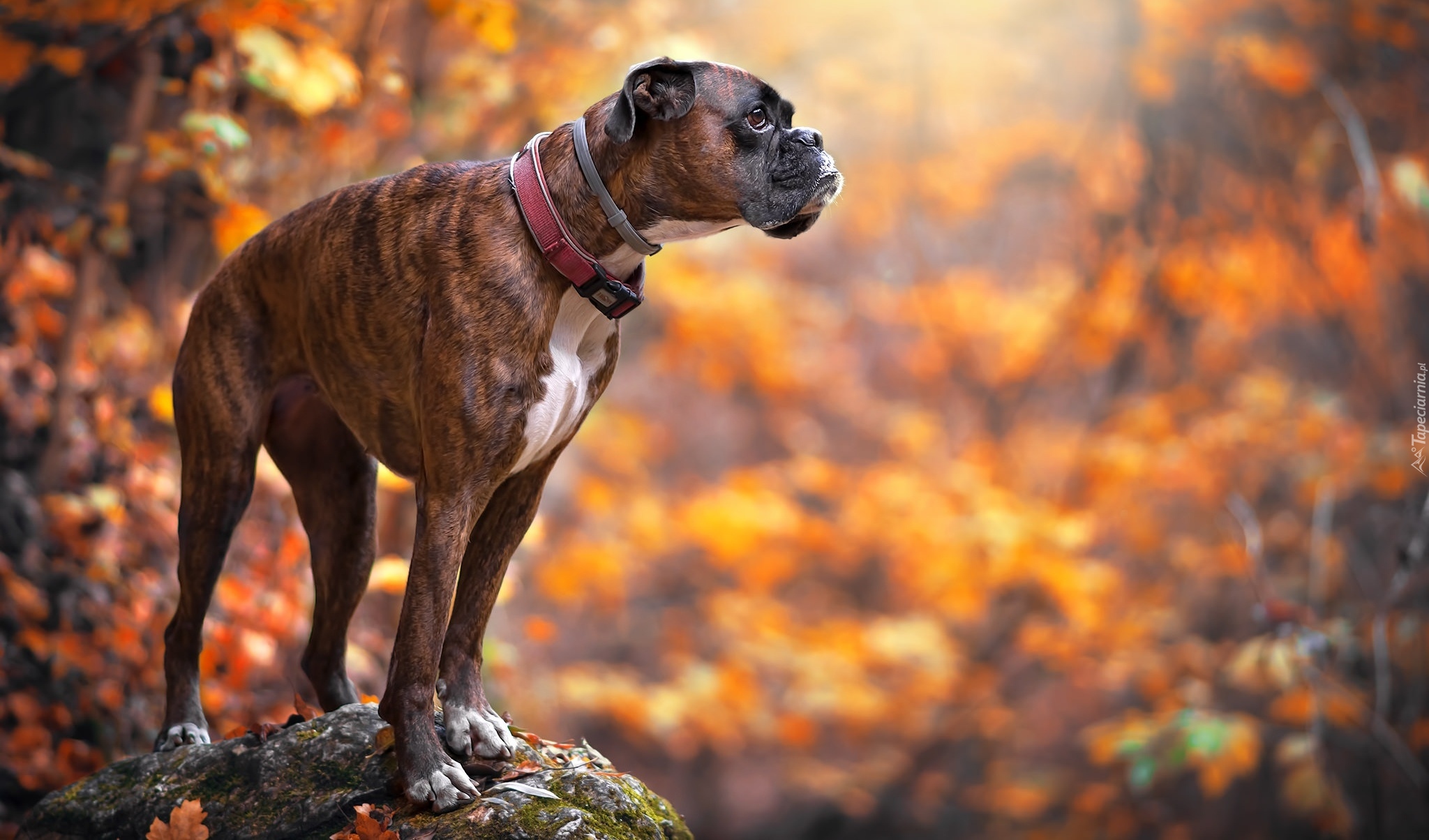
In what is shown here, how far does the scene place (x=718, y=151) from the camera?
2.91 metres

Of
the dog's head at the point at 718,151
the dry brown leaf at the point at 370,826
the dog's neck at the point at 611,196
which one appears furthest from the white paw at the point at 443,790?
the dog's head at the point at 718,151

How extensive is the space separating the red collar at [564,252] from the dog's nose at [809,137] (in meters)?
0.59

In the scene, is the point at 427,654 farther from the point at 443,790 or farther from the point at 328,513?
the point at 328,513

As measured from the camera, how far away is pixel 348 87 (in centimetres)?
527

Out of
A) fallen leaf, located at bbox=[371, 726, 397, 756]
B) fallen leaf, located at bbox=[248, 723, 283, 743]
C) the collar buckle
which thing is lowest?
fallen leaf, located at bbox=[248, 723, 283, 743]

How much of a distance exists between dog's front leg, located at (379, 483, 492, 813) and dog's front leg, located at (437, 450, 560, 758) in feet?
0.42

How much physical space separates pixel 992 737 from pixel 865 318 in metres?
6.38

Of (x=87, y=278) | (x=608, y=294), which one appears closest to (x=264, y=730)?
(x=608, y=294)

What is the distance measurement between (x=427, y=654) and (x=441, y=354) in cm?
79

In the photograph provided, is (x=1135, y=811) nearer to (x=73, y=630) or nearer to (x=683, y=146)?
(x=73, y=630)

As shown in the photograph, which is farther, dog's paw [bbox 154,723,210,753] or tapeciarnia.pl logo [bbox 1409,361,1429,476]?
tapeciarnia.pl logo [bbox 1409,361,1429,476]

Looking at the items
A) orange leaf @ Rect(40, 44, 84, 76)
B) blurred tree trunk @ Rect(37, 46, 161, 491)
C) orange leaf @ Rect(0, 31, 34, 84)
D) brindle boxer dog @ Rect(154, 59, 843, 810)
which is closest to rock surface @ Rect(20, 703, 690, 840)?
brindle boxer dog @ Rect(154, 59, 843, 810)

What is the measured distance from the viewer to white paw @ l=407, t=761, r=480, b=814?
2.91m

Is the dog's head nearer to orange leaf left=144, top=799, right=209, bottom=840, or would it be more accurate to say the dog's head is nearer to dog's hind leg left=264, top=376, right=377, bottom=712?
dog's hind leg left=264, top=376, right=377, bottom=712
